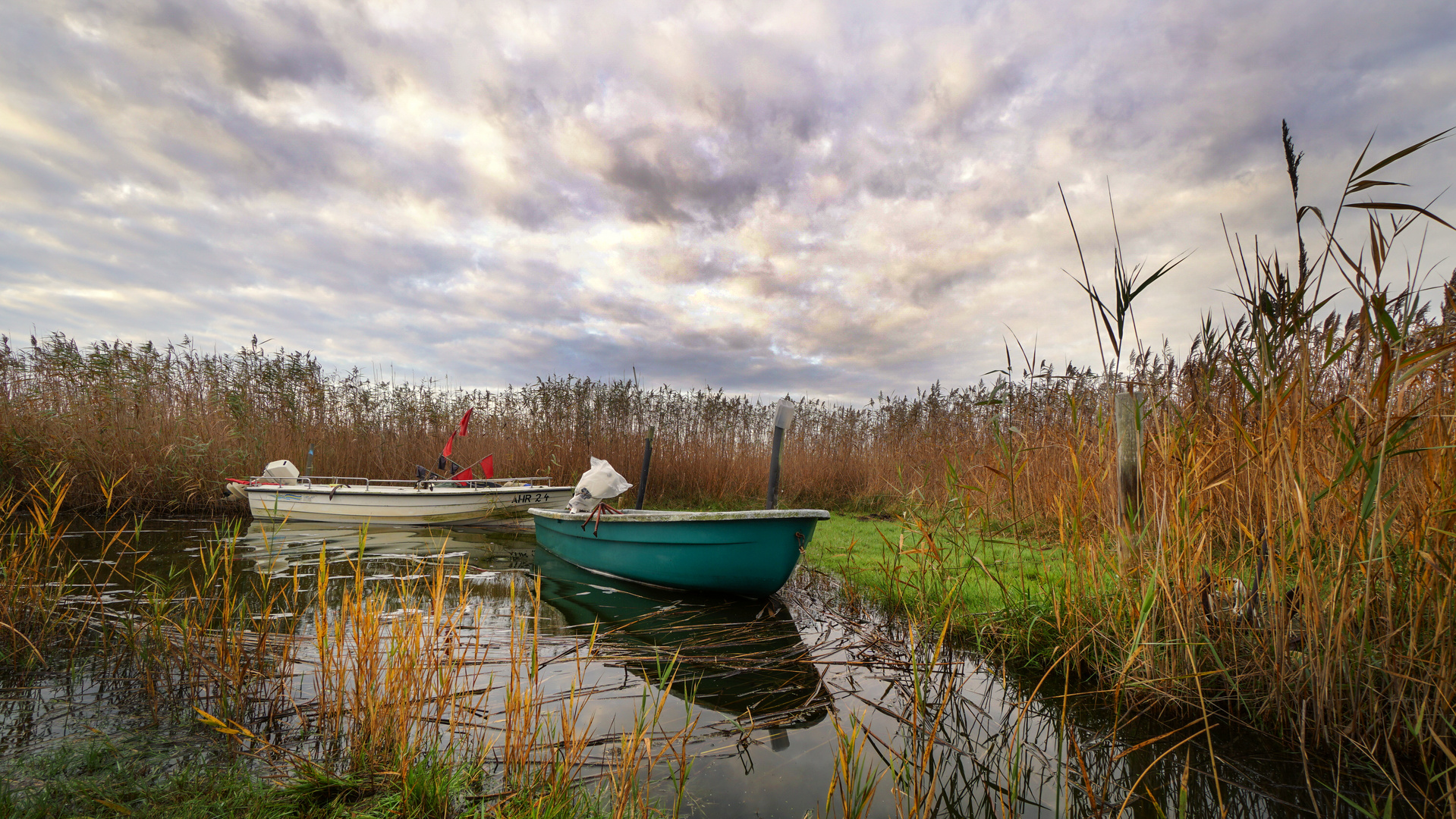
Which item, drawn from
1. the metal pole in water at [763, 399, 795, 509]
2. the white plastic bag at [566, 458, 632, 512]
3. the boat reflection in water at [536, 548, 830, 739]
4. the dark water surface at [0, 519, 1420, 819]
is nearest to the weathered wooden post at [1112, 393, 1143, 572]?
the dark water surface at [0, 519, 1420, 819]

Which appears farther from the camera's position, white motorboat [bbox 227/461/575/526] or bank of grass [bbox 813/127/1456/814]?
white motorboat [bbox 227/461/575/526]

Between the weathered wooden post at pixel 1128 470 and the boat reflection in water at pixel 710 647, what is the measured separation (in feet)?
6.30

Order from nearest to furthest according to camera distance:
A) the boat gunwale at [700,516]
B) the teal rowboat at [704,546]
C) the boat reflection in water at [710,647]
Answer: the boat reflection in water at [710,647], the boat gunwale at [700,516], the teal rowboat at [704,546]

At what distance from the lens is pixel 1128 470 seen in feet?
10.5

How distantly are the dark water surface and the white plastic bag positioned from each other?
5.69 ft

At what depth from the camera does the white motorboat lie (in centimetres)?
979

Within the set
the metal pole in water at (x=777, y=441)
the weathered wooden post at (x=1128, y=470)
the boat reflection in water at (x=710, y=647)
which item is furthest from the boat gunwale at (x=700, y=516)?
the weathered wooden post at (x=1128, y=470)

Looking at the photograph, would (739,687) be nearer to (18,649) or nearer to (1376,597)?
(1376,597)

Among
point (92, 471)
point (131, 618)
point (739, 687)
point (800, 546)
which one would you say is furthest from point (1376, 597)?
point (92, 471)

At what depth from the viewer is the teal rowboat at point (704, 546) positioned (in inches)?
202

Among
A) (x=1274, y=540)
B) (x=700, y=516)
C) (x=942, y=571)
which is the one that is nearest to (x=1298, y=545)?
(x=1274, y=540)

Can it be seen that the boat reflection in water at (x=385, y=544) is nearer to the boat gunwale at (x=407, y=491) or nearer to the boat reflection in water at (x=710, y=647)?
the boat gunwale at (x=407, y=491)

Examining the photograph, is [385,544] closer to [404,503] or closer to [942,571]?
[404,503]

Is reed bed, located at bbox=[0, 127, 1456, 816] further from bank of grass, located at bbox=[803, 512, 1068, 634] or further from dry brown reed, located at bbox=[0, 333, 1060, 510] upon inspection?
dry brown reed, located at bbox=[0, 333, 1060, 510]
